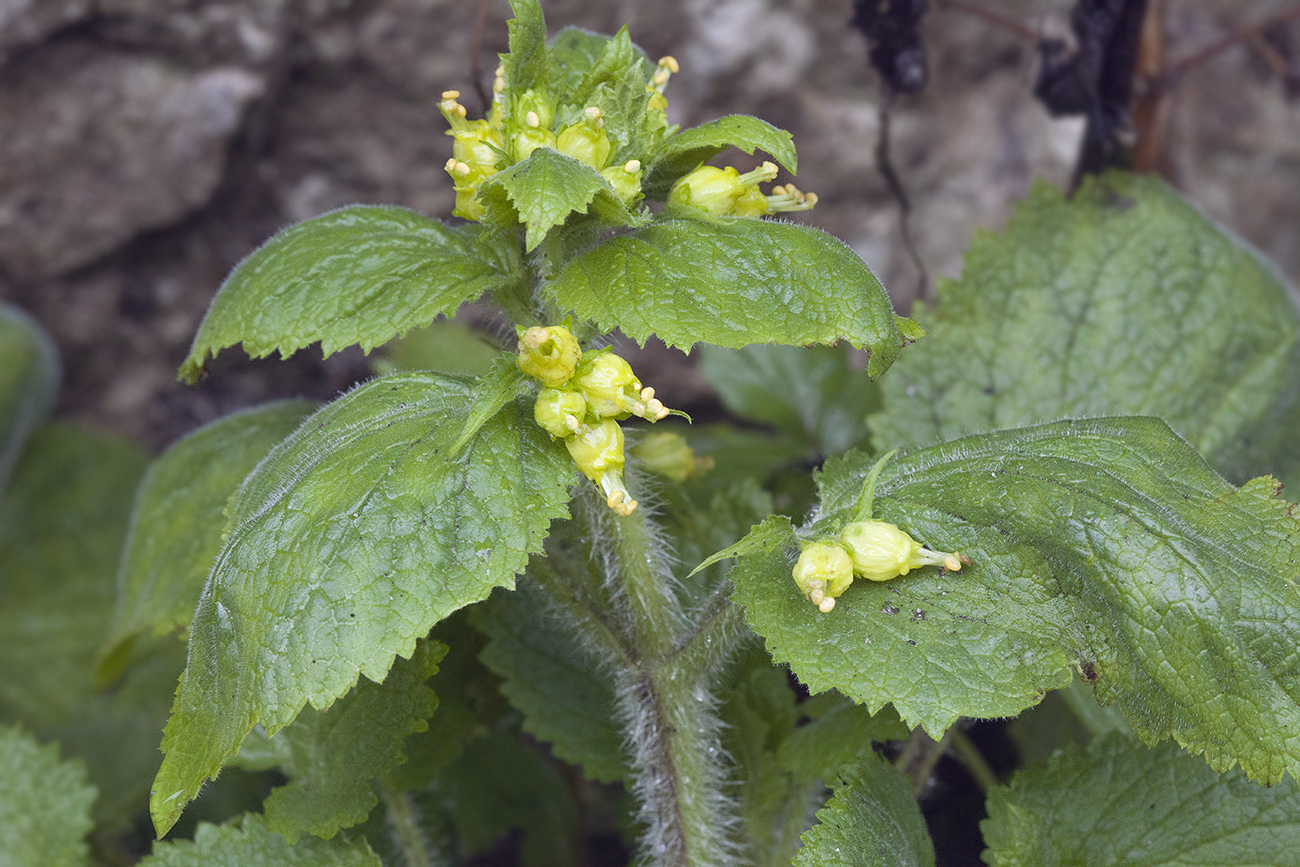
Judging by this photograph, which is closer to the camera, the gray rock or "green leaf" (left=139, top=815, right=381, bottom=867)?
A: "green leaf" (left=139, top=815, right=381, bottom=867)

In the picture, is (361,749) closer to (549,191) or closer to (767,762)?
(767,762)

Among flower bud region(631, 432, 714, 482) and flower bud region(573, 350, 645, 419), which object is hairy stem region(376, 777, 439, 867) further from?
flower bud region(573, 350, 645, 419)

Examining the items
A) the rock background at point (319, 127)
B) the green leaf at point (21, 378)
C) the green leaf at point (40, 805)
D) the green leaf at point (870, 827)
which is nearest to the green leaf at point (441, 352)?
the rock background at point (319, 127)

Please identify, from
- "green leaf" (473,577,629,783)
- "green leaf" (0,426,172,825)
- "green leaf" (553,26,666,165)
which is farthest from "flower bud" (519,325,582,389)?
"green leaf" (0,426,172,825)

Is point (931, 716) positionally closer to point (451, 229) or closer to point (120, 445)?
point (451, 229)

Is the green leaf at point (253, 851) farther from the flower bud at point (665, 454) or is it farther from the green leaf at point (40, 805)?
the flower bud at point (665, 454)

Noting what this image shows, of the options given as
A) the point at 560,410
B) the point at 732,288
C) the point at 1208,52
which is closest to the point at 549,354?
the point at 560,410

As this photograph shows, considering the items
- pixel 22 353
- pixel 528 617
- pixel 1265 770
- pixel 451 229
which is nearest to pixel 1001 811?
pixel 1265 770
